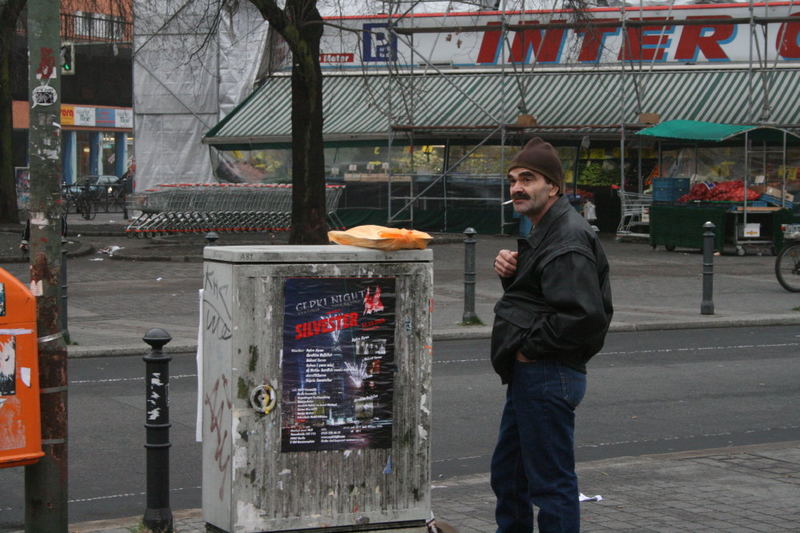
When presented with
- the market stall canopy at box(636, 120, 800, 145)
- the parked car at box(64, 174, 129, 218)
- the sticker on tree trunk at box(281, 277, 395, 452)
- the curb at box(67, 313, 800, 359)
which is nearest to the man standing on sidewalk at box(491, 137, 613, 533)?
the sticker on tree trunk at box(281, 277, 395, 452)

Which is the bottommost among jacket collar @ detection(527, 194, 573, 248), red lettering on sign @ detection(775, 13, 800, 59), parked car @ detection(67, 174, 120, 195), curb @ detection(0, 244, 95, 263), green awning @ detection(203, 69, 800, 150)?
curb @ detection(0, 244, 95, 263)

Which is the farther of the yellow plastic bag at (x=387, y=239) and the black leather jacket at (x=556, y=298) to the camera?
the yellow plastic bag at (x=387, y=239)

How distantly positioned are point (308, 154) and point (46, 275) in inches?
665

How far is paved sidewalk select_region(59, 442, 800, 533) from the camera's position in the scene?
6.26 meters

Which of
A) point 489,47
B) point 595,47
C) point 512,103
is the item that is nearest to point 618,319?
point 512,103

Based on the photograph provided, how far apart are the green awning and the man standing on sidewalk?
2250cm

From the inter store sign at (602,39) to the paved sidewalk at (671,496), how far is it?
2010 centimetres

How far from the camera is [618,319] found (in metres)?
15.9

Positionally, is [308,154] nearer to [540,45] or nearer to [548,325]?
[540,45]

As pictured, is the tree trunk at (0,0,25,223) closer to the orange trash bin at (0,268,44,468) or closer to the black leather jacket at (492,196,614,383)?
the orange trash bin at (0,268,44,468)

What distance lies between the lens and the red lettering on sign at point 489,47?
32.4 meters

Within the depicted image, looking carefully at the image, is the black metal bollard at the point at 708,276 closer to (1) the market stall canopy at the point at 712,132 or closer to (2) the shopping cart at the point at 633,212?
(1) the market stall canopy at the point at 712,132

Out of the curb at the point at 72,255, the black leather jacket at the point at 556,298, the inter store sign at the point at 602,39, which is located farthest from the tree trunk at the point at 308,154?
the black leather jacket at the point at 556,298

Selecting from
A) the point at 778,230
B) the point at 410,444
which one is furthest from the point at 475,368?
the point at 778,230
